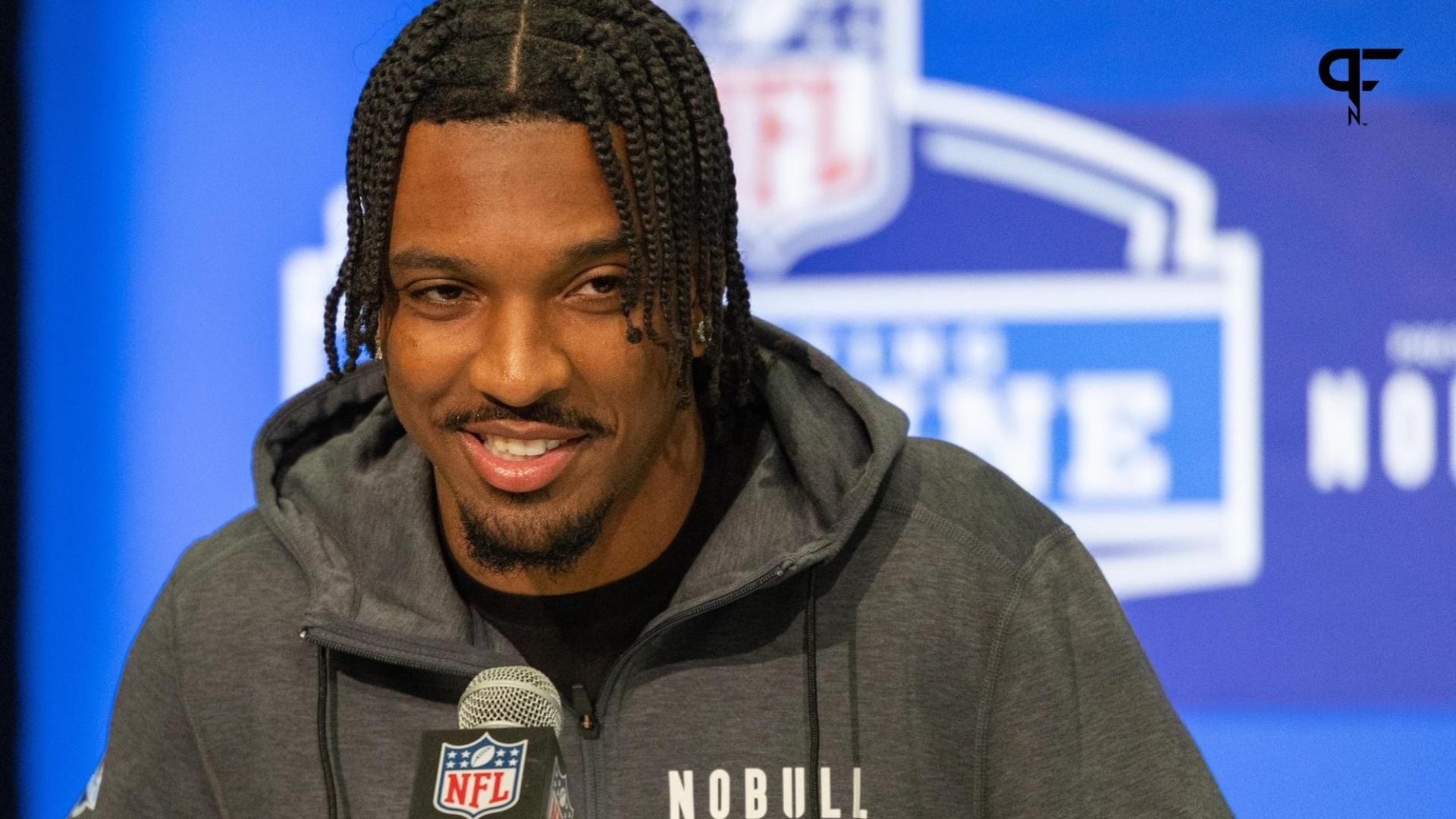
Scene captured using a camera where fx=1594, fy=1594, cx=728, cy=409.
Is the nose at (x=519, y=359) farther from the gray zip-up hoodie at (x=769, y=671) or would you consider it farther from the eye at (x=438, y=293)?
the gray zip-up hoodie at (x=769, y=671)

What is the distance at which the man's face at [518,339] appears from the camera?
1139 mm

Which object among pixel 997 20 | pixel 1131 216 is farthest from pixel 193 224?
pixel 1131 216

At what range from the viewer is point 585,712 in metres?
1.24

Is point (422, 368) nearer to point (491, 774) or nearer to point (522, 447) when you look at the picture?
point (522, 447)

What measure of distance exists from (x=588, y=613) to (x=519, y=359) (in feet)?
0.86

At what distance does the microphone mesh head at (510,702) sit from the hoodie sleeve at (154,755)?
463 mm

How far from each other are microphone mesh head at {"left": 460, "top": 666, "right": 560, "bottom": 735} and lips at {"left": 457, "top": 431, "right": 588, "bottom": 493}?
23cm

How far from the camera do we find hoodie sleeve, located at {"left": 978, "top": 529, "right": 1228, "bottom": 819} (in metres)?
1.19

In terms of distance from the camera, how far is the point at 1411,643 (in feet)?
7.45

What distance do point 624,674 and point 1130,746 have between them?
1.28 ft

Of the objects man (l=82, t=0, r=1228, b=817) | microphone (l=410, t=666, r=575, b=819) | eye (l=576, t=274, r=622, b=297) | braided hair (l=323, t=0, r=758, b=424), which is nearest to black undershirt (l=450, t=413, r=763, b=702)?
man (l=82, t=0, r=1228, b=817)

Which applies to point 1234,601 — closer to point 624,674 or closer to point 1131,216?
point 1131,216

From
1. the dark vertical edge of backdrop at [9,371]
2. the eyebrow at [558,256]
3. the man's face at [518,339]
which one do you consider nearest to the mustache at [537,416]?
the man's face at [518,339]

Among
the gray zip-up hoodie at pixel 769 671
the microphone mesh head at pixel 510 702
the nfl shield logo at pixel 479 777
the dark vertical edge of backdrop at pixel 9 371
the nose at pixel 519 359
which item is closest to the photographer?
the nfl shield logo at pixel 479 777
